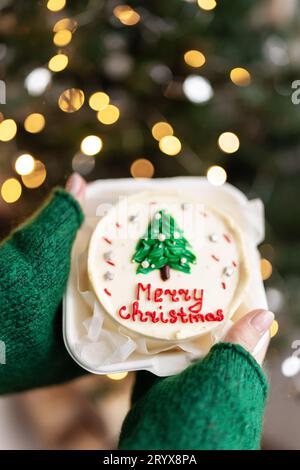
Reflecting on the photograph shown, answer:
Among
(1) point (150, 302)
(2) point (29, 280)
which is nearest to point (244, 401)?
(1) point (150, 302)

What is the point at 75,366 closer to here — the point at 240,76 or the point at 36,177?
the point at 36,177

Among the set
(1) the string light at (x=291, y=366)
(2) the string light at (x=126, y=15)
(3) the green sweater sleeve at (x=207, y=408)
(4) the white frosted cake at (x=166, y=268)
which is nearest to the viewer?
(3) the green sweater sleeve at (x=207, y=408)

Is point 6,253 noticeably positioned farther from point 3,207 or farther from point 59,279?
point 3,207

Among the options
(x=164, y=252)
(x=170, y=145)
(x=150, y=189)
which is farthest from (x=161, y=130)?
(x=164, y=252)

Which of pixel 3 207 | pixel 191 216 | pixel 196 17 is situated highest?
pixel 196 17

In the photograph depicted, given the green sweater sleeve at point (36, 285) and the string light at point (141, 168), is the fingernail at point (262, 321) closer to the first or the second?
the green sweater sleeve at point (36, 285)

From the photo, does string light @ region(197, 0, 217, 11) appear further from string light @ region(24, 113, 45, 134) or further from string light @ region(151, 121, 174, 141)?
string light @ region(24, 113, 45, 134)

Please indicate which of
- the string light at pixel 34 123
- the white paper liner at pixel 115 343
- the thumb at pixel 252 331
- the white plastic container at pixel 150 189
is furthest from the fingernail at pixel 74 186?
the string light at pixel 34 123
